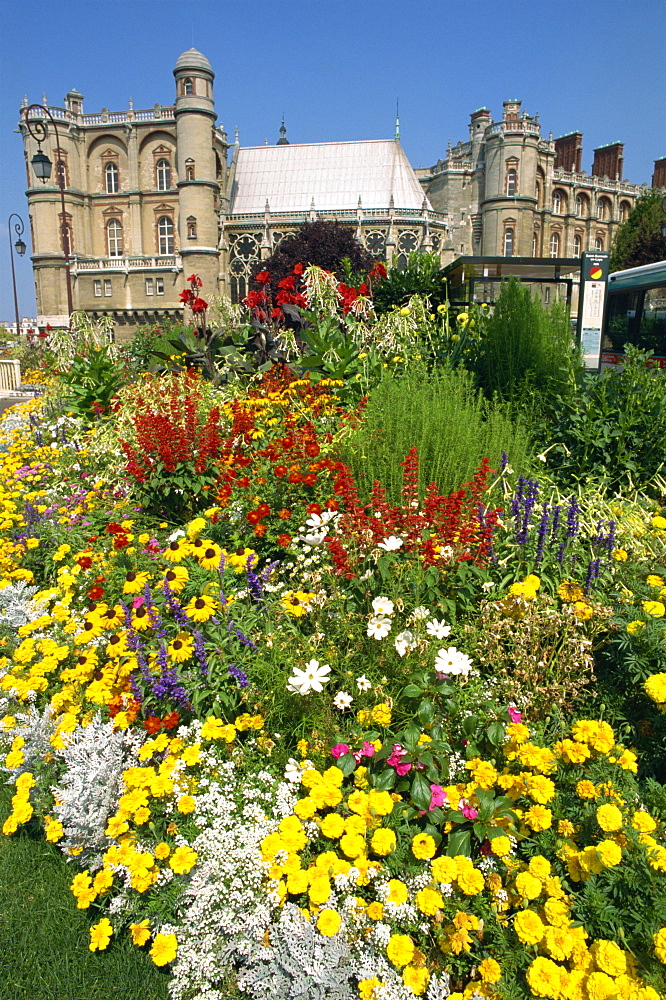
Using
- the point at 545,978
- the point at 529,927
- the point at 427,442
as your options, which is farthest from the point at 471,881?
the point at 427,442

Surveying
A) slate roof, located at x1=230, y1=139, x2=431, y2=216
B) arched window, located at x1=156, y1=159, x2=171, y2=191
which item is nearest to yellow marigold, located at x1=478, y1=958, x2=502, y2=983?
slate roof, located at x1=230, y1=139, x2=431, y2=216

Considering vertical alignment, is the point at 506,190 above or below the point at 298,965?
above

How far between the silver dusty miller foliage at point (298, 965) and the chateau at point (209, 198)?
43719 millimetres

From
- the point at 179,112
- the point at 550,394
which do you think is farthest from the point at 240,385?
the point at 179,112

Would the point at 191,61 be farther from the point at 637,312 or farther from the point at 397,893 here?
the point at 397,893

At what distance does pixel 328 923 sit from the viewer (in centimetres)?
190

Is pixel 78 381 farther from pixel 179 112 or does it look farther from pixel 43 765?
pixel 179 112

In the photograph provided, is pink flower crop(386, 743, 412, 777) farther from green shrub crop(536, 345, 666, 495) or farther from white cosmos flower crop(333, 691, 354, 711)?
green shrub crop(536, 345, 666, 495)

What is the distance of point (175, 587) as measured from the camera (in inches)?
120

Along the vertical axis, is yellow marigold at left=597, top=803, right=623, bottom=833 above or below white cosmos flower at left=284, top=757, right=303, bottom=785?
above

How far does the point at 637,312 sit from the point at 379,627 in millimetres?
15636

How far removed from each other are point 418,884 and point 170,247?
50091mm

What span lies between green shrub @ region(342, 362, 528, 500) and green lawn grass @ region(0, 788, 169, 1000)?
257cm

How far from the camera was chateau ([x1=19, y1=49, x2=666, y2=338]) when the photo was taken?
42375mm
